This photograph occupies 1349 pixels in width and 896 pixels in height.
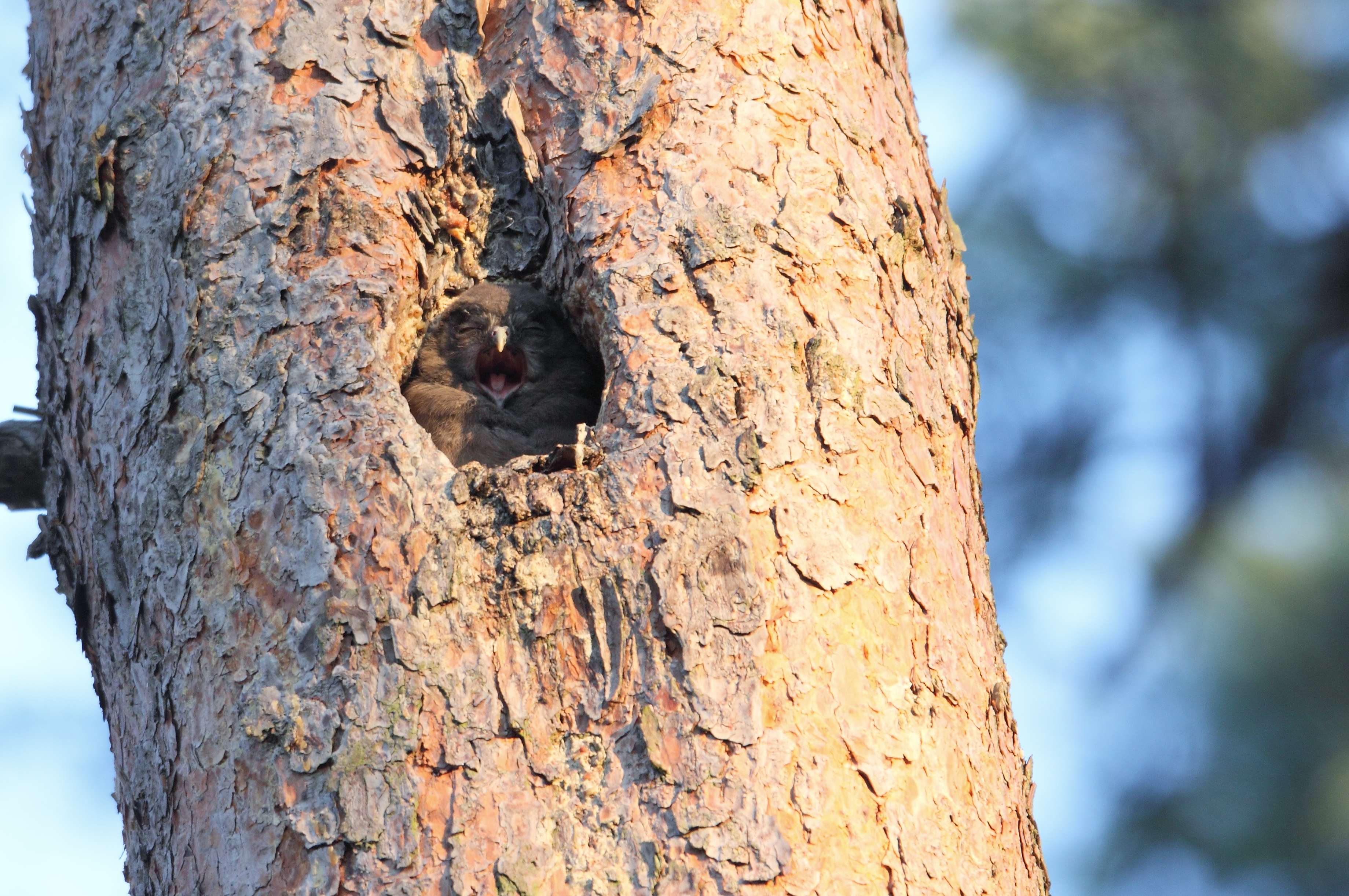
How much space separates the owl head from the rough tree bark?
0.71m

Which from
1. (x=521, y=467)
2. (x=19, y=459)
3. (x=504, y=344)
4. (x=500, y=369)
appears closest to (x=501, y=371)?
(x=500, y=369)

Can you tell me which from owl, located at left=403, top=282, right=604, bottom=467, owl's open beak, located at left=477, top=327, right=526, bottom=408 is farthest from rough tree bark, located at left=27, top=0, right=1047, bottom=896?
owl's open beak, located at left=477, top=327, right=526, bottom=408

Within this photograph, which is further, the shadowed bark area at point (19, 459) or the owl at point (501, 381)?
the owl at point (501, 381)

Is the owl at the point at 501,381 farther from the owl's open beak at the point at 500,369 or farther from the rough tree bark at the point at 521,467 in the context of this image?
the rough tree bark at the point at 521,467

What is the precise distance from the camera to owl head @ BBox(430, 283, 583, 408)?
12.0 feet

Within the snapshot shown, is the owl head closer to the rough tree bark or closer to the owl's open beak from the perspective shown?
the owl's open beak

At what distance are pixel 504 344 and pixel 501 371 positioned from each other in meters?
0.21

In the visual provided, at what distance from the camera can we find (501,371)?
157 inches

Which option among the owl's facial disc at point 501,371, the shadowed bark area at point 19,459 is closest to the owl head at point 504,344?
the owl's facial disc at point 501,371

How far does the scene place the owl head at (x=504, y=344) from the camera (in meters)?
3.67

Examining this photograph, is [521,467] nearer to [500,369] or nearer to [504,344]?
[504,344]

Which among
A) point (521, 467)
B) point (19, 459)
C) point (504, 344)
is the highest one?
point (504, 344)

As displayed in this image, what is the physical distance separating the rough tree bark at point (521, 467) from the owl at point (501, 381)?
0.66 metres

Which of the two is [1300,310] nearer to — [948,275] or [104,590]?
[948,275]
